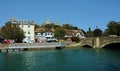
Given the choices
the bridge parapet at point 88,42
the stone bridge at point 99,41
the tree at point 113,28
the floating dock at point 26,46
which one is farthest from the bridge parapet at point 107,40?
the tree at point 113,28

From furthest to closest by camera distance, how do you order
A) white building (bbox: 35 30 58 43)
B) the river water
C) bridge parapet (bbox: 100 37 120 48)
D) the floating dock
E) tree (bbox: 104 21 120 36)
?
white building (bbox: 35 30 58 43)
tree (bbox: 104 21 120 36)
bridge parapet (bbox: 100 37 120 48)
the floating dock
the river water

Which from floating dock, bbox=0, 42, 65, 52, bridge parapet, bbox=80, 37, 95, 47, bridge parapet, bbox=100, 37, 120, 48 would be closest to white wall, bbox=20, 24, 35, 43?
floating dock, bbox=0, 42, 65, 52

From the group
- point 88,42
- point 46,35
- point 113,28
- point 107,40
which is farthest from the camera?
point 46,35

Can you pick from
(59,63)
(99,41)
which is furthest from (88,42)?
(59,63)

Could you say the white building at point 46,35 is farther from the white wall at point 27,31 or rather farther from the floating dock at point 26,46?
the floating dock at point 26,46

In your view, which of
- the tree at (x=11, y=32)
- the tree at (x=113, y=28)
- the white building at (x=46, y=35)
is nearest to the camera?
the tree at (x=11, y=32)

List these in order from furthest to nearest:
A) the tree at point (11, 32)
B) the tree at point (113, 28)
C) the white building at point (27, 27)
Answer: the tree at point (113, 28)
the white building at point (27, 27)
the tree at point (11, 32)

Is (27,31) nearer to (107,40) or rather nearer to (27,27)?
(27,27)

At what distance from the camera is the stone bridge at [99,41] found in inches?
4298

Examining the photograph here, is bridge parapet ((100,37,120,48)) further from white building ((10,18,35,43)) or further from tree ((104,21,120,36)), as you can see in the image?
white building ((10,18,35,43))

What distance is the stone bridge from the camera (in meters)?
109

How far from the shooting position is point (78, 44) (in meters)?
135

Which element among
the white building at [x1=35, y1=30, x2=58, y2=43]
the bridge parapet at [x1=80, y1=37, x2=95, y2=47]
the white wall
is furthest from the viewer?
the white building at [x1=35, y1=30, x2=58, y2=43]

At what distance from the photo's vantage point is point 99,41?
388 feet
